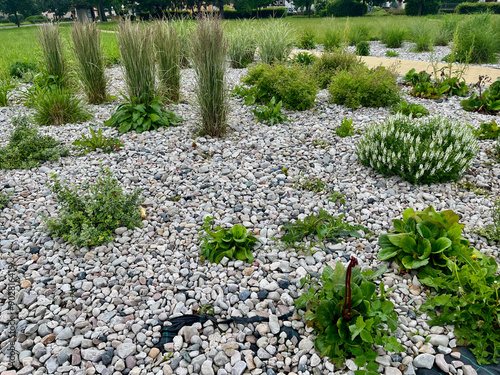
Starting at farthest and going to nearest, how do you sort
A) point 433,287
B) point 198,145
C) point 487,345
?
point 198,145
point 433,287
point 487,345

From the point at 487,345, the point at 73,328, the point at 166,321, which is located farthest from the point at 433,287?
the point at 73,328

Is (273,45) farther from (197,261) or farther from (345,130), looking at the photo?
(197,261)

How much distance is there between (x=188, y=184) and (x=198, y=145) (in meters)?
0.94

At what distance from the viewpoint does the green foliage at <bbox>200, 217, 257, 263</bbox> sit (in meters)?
2.78

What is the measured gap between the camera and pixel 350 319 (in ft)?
6.88

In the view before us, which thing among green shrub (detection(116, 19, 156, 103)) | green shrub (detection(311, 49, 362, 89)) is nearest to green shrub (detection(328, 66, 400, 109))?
green shrub (detection(311, 49, 362, 89))

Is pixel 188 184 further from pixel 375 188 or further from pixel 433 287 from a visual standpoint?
pixel 433 287

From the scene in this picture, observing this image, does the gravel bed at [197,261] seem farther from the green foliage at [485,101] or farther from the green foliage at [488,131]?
the green foliage at [485,101]

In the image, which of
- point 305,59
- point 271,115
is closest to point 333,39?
point 305,59

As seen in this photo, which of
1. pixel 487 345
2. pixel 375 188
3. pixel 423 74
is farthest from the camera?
pixel 423 74

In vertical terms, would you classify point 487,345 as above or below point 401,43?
below

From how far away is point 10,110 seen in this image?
608 cm

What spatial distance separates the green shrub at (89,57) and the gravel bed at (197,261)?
1828 millimetres

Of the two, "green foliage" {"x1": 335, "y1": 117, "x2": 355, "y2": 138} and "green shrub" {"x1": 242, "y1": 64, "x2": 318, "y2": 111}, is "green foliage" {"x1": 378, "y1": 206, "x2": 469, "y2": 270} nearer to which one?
"green foliage" {"x1": 335, "y1": 117, "x2": 355, "y2": 138}
